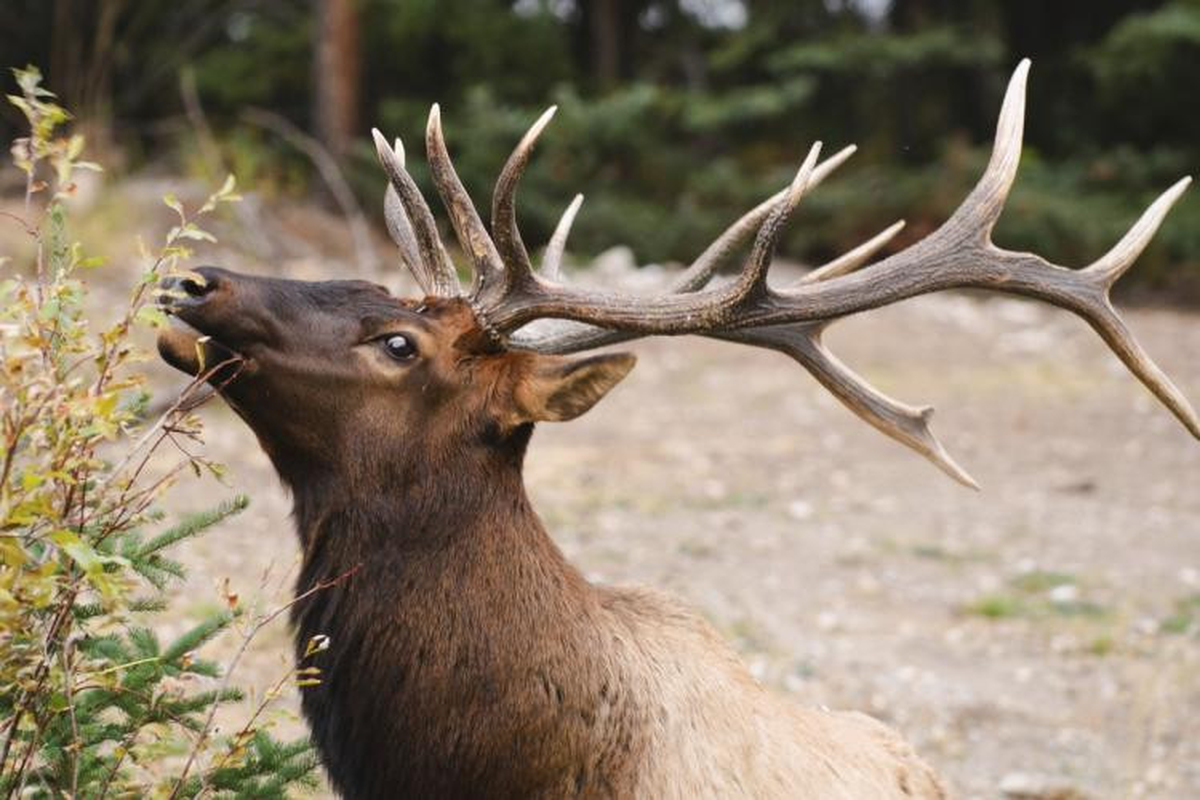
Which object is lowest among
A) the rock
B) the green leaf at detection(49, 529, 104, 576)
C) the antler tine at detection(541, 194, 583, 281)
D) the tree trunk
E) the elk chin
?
the green leaf at detection(49, 529, 104, 576)

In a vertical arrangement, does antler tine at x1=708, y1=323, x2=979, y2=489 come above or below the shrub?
above

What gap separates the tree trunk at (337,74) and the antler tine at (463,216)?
13.1m

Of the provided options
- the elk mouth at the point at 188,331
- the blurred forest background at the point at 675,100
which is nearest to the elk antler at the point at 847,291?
the elk mouth at the point at 188,331

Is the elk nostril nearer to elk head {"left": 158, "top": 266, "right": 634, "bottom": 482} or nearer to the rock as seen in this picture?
elk head {"left": 158, "top": 266, "right": 634, "bottom": 482}

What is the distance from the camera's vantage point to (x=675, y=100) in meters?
17.6

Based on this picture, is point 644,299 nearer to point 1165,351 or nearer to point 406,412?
point 406,412

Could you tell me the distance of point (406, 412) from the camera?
3.41 meters

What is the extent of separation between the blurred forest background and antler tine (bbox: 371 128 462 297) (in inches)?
440

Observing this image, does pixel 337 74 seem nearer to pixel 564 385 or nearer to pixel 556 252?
pixel 556 252

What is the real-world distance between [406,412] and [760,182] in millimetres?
14662

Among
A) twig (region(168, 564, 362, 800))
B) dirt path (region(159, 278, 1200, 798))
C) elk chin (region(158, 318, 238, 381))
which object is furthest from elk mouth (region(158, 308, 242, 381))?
dirt path (region(159, 278, 1200, 798))

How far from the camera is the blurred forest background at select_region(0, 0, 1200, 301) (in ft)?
53.7

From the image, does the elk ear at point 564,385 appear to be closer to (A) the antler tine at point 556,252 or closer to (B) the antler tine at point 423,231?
(B) the antler tine at point 423,231

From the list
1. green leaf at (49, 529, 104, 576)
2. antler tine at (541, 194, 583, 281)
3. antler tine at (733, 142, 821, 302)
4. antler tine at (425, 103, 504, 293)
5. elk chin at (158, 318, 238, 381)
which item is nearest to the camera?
green leaf at (49, 529, 104, 576)
